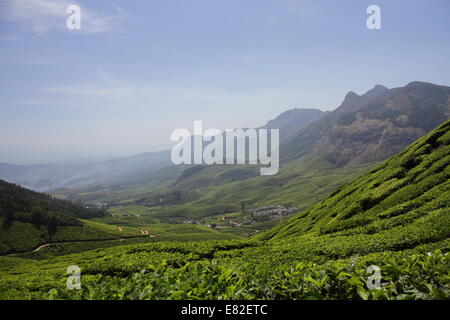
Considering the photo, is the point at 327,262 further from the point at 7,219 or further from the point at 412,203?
the point at 7,219

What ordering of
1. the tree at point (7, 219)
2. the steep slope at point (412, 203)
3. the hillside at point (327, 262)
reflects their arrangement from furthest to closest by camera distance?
the tree at point (7, 219), the steep slope at point (412, 203), the hillside at point (327, 262)

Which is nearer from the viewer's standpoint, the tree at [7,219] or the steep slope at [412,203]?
the steep slope at [412,203]

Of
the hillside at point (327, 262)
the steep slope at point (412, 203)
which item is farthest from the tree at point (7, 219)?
the steep slope at point (412, 203)

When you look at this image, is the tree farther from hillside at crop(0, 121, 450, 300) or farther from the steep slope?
the steep slope

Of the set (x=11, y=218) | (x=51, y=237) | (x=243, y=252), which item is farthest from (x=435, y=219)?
(x=11, y=218)

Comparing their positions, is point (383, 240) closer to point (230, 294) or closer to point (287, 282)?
point (287, 282)

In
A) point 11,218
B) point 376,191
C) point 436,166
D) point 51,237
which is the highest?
point 436,166

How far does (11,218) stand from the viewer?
18825 centimetres

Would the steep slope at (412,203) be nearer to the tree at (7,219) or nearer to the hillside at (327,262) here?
the hillside at (327,262)

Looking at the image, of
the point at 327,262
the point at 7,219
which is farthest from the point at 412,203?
the point at 7,219

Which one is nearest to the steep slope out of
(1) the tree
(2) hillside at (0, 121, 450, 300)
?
(2) hillside at (0, 121, 450, 300)

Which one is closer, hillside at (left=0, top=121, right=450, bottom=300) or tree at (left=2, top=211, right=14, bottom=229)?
hillside at (left=0, top=121, right=450, bottom=300)
